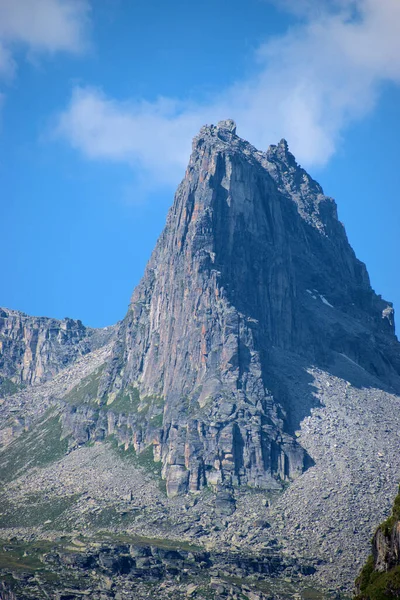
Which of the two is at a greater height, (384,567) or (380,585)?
(384,567)

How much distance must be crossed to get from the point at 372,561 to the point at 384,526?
22.0 ft

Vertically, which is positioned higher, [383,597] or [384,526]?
[384,526]

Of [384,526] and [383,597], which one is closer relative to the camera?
[383,597]

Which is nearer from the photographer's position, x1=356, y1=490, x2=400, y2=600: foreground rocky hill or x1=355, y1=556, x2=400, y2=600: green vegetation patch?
x1=355, y1=556, x2=400, y2=600: green vegetation patch

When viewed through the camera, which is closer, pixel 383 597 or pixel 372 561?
pixel 383 597

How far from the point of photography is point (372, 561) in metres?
139

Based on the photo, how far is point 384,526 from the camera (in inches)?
5310

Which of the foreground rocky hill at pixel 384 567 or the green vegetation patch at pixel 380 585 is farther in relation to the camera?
the foreground rocky hill at pixel 384 567

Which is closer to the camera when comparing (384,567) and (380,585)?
(380,585)

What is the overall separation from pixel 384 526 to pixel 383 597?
1151 cm

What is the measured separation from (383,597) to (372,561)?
13.1m

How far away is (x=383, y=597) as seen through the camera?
126m
